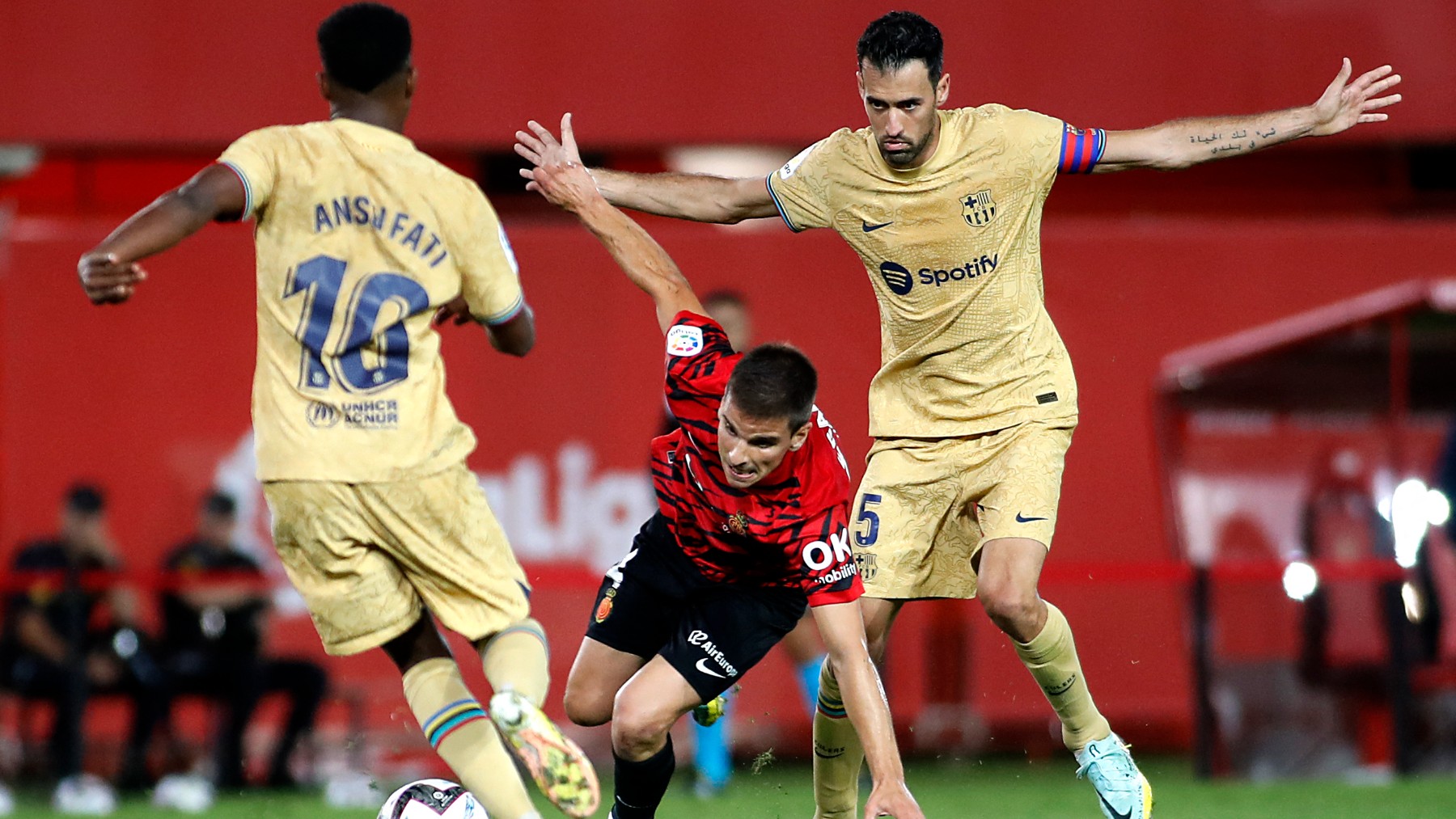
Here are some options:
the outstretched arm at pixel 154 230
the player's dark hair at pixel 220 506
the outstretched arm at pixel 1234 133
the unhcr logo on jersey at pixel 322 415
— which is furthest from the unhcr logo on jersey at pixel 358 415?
the player's dark hair at pixel 220 506

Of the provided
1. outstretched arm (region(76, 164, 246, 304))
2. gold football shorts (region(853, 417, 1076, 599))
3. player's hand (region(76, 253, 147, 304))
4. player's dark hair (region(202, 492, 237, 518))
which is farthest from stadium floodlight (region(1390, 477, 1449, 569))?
player's hand (region(76, 253, 147, 304))

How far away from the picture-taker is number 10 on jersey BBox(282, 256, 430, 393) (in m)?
4.78

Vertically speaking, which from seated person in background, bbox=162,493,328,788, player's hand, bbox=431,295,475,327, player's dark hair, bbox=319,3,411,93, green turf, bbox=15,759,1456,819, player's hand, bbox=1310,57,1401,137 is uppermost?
player's dark hair, bbox=319,3,411,93

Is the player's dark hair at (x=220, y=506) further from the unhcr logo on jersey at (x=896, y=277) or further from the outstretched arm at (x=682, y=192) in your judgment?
the unhcr logo on jersey at (x=896, y=277)

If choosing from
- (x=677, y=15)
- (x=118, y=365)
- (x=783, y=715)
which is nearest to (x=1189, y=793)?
(x=783, y=715)

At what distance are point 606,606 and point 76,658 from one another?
459 cm

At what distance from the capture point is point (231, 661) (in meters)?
9.77

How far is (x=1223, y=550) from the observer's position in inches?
441

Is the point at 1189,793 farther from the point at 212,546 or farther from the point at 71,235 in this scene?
the point at 71,235

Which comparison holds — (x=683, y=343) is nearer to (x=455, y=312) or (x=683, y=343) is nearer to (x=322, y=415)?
(x=455, y=312)

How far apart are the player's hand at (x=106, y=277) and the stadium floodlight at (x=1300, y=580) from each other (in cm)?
742

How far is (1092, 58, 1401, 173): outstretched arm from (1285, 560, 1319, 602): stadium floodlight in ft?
15.5

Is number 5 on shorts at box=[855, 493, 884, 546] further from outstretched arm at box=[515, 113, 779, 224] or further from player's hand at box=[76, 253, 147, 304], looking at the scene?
player's hand at box=[76, 253, 147, 304]

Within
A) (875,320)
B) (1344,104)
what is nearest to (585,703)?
(1344,104)
